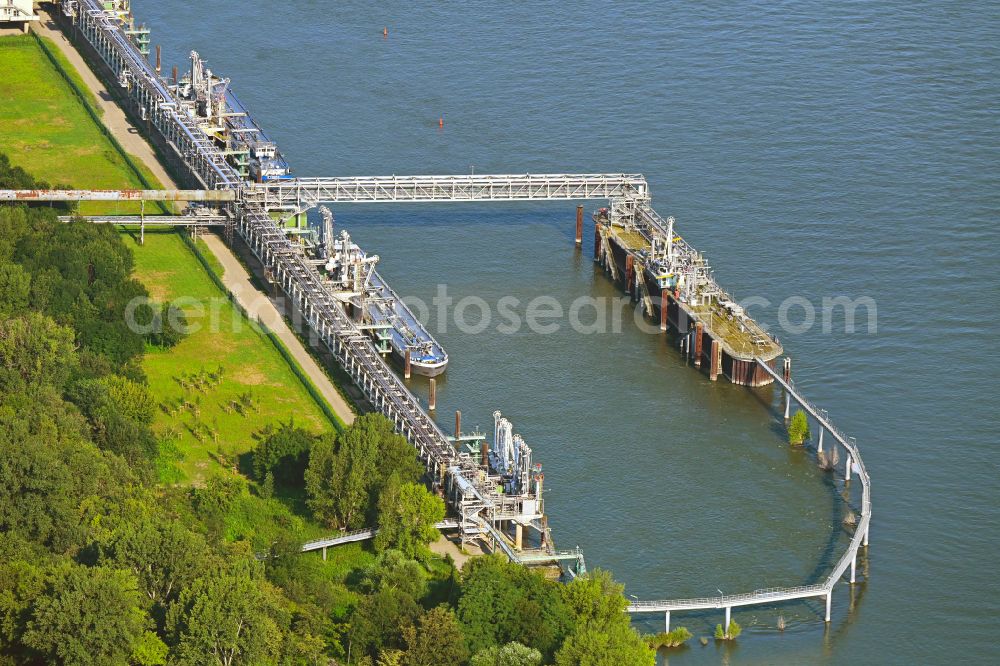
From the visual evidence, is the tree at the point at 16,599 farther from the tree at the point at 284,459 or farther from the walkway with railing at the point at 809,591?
the walkway with railing at the point at 809,591

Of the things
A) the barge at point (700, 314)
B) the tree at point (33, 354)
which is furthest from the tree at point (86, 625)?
the barge at point (700, 314)

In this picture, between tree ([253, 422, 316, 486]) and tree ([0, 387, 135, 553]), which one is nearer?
tree ([0, 387, 135, 553])

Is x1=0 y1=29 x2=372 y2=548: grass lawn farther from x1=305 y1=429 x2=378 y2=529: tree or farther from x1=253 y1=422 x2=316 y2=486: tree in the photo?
x1=305 y1=429 x2=378 y2=529: tree

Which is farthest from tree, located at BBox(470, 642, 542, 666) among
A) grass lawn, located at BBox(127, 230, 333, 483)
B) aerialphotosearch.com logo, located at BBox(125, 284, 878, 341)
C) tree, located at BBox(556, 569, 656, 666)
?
aerialphotosearch.com logo, located at BBox(125, 284, 878, 341)

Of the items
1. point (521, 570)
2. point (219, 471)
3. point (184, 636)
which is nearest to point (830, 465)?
point (521, 570)

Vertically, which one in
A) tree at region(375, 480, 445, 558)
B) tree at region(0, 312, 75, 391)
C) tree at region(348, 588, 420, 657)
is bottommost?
tree at region(348, 588, 420, 657)

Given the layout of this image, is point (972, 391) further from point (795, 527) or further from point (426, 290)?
point (426, 290)

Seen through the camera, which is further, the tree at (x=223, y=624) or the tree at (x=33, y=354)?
the tree at (x=33, y=354)
